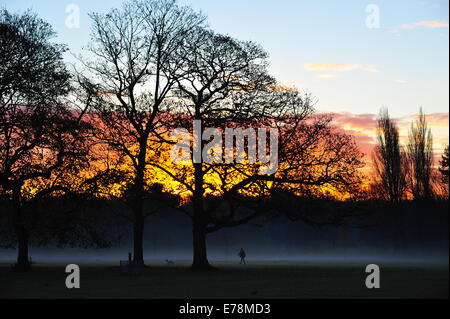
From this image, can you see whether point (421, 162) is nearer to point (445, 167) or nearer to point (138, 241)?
point (445, 167)

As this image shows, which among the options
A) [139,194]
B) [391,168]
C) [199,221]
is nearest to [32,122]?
[139,194]

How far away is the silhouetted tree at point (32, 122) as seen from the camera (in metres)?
42.7

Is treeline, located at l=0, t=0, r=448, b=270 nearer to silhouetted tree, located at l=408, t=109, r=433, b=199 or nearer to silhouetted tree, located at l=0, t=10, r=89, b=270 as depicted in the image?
silhouetted tree, located at l=0, t=10, r=89, b=270

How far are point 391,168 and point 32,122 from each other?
6101cm

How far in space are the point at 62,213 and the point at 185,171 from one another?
10578 millimetres

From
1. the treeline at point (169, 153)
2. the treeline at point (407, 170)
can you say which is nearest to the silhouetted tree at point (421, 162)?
the treeline at point (407, 170)

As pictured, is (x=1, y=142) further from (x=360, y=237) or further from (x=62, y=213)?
(x=360, y=237)

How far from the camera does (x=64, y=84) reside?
4662 cm

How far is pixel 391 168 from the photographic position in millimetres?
91938

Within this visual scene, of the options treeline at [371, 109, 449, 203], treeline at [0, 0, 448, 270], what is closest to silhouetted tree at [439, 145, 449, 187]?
treeline at [371, 109, 449, 203]

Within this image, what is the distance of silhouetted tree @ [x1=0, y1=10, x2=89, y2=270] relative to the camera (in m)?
42.7
